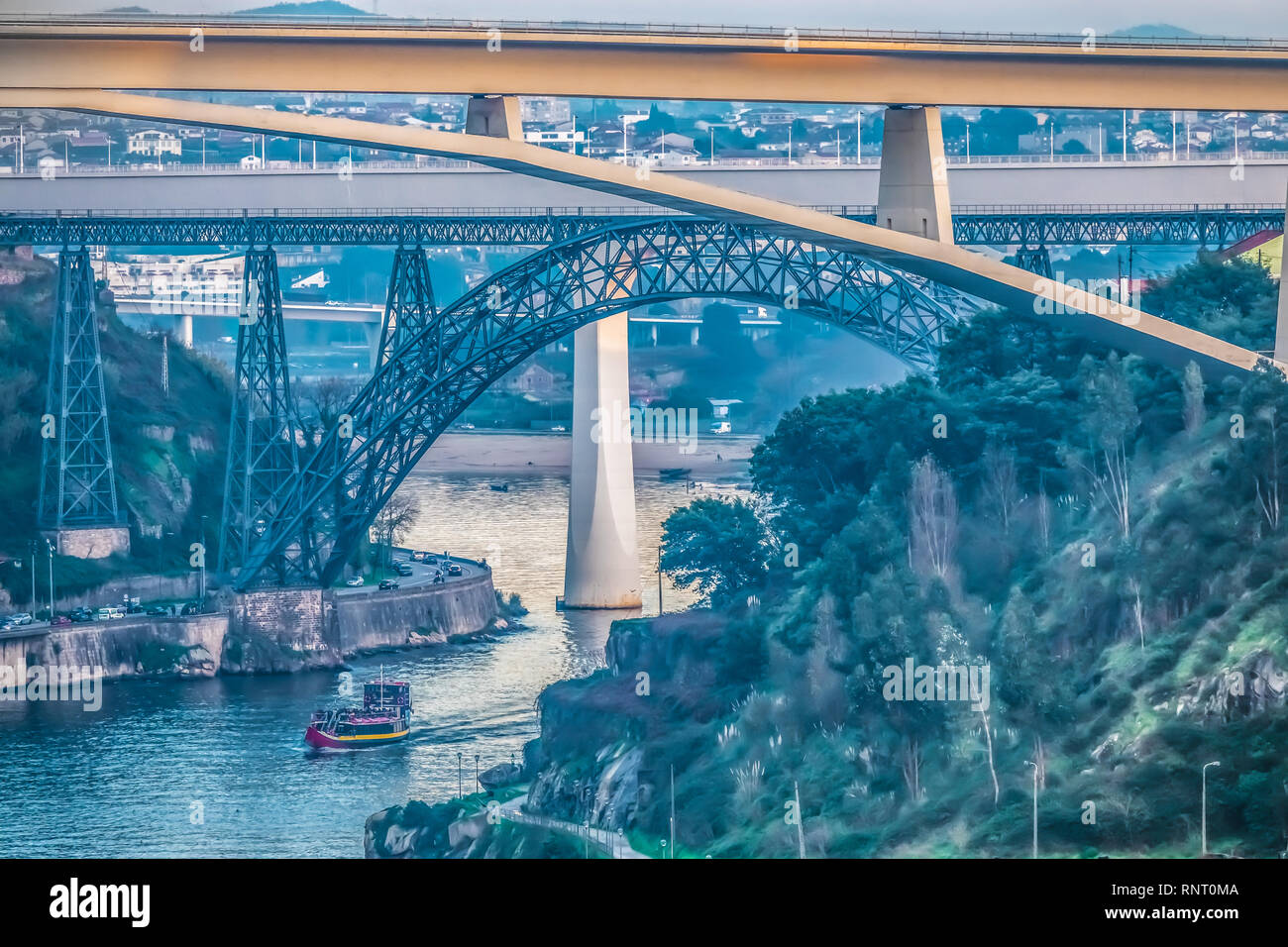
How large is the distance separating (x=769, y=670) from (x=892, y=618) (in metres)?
3.04

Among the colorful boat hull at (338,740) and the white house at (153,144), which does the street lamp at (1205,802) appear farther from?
the white house at (153,144)

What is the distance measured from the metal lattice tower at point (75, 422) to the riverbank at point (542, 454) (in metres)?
25.2

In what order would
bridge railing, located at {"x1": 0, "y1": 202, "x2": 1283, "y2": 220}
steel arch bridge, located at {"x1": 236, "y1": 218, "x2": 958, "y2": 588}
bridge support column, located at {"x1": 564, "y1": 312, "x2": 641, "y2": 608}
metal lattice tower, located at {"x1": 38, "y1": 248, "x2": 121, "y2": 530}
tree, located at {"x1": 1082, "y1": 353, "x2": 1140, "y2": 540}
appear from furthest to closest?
bridge support column, located at {"x1": 564, "y1": 312, "x2": 641, "y2": 608}, metal lattice tower, located at {"x1": 38, "y1": 248, "x2": 121, "y2": 530}, bridge railing, located at {"x1": 0, "y1": 202, "x2": 1283, "y2": 220}, steel arch bridge, located at {"x1": 236, "y1": 218, "x2": 958, "y2": 588}, tree, located at {"x1": 1082, "y1": 353, "x2": 1140, "y2": 540}

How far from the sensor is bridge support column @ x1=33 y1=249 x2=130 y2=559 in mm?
51375

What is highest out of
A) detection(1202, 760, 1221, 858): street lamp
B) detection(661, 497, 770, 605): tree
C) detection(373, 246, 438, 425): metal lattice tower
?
detection(373, 246, 438, 425): metal lattice tower

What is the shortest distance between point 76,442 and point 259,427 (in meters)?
4.45

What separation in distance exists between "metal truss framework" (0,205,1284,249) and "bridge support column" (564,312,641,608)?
3.58 meters

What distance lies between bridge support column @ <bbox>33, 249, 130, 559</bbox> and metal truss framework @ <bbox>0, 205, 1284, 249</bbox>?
123 centimetres

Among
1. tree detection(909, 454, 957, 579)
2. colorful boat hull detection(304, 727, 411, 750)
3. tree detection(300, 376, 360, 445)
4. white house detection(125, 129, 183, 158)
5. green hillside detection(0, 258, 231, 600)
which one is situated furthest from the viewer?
white house detection(125, 129, 183, 158)

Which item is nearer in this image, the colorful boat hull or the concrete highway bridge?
the concrete highway bridge

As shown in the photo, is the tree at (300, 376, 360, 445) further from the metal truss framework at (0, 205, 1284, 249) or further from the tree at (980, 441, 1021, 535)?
the tree at (980, 441, 1021, 535)

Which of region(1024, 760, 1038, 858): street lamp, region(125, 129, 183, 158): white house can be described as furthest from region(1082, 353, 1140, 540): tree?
region(125, 129, 183, 158): white house
